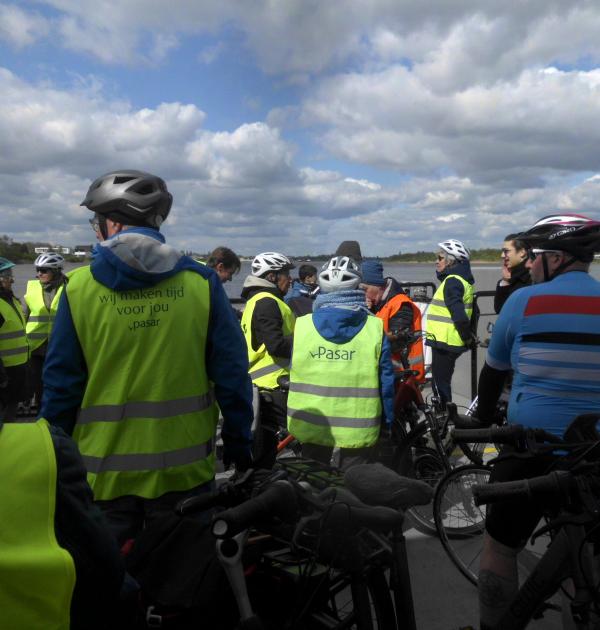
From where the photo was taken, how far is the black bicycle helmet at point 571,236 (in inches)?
102

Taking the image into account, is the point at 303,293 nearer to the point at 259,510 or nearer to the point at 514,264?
the point at 514,264

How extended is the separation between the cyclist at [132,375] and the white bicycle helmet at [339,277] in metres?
1.72

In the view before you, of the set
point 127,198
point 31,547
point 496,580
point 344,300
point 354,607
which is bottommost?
point 496,580

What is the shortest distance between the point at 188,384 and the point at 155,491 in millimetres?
401

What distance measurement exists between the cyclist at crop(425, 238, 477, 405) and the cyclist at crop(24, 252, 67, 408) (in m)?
4.71

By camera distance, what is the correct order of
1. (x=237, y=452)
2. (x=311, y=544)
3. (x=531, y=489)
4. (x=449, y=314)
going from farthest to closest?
(x=449, y=314) → (x=237, y=452) → (x=531, y=489) → (x=311, y=544)

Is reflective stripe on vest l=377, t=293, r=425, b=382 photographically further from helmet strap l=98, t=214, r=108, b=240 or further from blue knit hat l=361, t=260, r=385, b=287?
helmet strap l=98, t=214, r=108, b=240

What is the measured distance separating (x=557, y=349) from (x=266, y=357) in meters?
2.82

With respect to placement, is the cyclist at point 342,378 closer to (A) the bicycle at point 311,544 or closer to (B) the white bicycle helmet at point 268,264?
(B) the white bicycle helmet at point 268,264

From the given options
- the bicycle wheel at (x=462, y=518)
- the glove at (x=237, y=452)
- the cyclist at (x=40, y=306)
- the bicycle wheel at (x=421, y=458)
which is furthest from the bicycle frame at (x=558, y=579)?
the cyclist at (x=40, y=306)

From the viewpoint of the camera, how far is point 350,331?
386cm

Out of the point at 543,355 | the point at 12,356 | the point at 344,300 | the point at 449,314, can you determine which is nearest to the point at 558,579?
the point at 543,355

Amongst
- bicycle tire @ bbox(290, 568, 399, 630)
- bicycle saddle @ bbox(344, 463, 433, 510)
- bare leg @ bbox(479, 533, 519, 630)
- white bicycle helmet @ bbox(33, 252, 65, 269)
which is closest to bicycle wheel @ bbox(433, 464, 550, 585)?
bare leg @ bbox(479, 533, 519, 630)

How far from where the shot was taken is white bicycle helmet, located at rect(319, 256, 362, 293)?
13.1 feet
